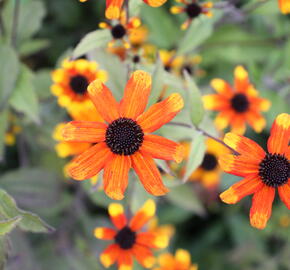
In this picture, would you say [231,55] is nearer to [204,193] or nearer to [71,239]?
[204,193]

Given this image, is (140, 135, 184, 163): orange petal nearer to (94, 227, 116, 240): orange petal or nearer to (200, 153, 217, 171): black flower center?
(94, 227, 116, 240): orange petal

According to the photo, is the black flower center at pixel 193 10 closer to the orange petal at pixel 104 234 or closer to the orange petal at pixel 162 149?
the orange petal at pixel 162 149

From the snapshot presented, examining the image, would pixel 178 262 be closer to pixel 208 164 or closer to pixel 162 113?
pixel 208 164

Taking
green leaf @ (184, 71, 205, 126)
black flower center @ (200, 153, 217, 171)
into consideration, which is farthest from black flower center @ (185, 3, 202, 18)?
black flower center @ (200, 153, 217, 171)

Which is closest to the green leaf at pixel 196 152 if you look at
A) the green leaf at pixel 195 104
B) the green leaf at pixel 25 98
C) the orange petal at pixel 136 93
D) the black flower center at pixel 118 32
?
the green leaf at pixel 195 104

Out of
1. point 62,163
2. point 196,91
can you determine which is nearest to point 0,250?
point 196,91

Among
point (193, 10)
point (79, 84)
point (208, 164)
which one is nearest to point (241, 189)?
point (193, 10)

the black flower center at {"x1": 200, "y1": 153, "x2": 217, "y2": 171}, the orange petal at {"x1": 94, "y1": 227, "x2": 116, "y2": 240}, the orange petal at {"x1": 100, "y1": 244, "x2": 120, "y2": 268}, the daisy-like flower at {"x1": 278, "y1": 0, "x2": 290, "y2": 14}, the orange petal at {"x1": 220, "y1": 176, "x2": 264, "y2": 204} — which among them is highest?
the daisy-like flower at {"x1": 278, "y1": 0, "x2": 290, "y2": 14}
